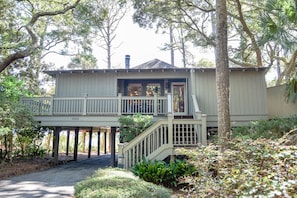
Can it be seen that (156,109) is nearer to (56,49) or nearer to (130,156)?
(130,156)

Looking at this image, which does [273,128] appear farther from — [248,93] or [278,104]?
[278,104]

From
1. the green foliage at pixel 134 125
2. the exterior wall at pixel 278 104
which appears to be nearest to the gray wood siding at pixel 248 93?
the exterior wall at pixel 278 104

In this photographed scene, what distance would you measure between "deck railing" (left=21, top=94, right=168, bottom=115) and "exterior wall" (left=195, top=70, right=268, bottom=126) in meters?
2.15

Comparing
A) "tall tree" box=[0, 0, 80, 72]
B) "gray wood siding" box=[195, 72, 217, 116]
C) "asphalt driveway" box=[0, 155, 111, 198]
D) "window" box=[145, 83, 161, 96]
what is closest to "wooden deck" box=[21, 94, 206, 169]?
"gray wood siding" box=[195, 72, 217, 116]

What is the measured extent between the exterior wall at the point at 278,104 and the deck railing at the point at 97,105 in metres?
5.53

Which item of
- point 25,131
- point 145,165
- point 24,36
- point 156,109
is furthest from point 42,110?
point 24,36

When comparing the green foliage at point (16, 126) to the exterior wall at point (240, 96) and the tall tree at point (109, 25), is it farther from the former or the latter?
the tall tree at point (109, 25)

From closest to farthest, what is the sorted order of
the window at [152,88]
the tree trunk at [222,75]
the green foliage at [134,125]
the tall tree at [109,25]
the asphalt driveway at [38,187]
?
the asphalt driveway at [38,187] < the tree trunk at [222,75] < the green foliage at [134,125] < the window at [152,88] < the tall tree at [109,25]

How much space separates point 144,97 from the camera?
11609 millimetres

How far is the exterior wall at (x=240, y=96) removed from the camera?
39.8ft

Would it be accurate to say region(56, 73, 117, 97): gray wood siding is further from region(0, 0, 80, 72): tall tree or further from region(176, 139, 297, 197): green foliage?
region(176, 139, 297, 197): green foliage

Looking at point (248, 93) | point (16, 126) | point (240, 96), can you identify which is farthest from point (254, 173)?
point (248, 93)

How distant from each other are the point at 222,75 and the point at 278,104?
6690 millimetres

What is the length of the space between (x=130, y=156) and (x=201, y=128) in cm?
254
